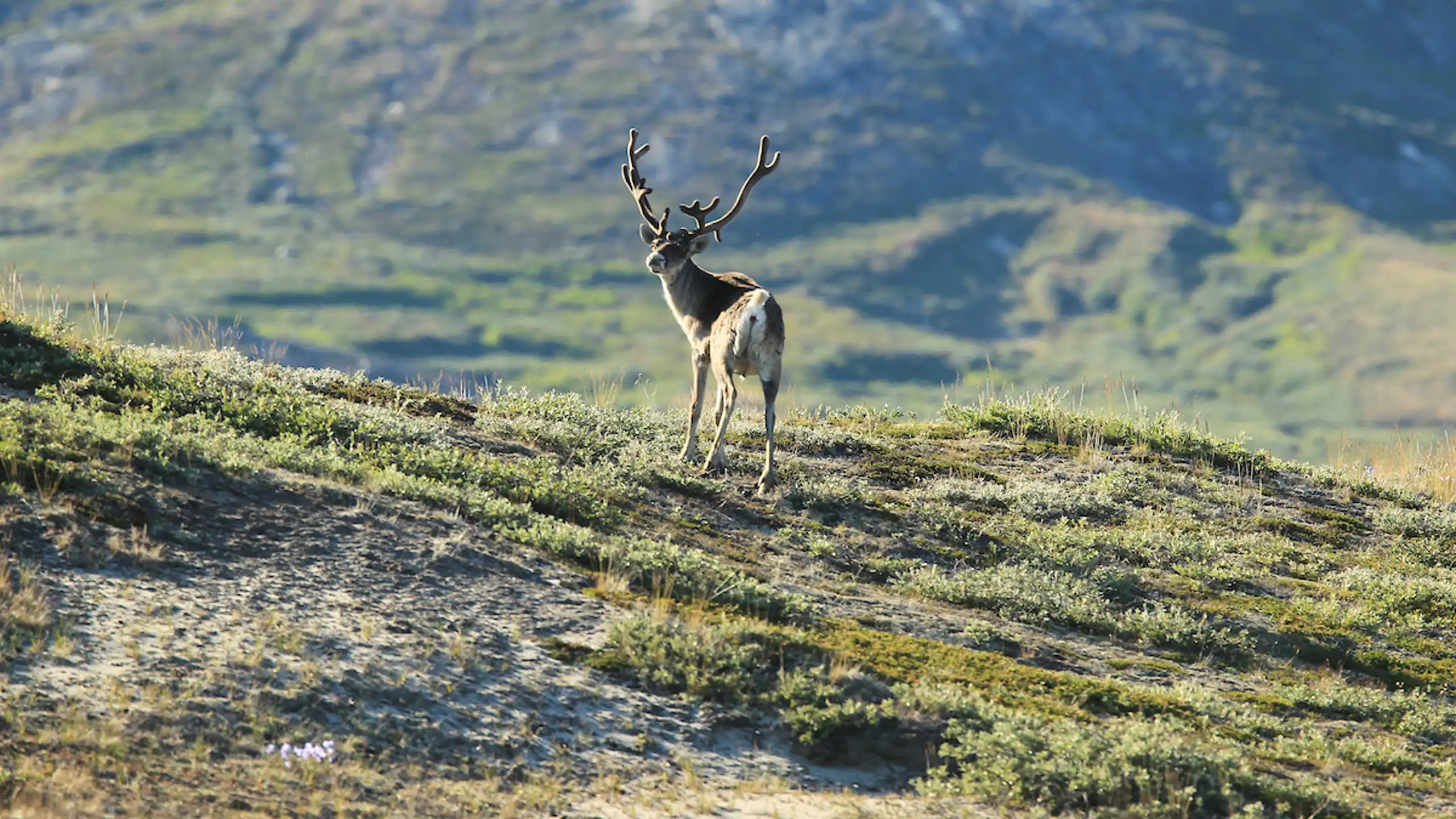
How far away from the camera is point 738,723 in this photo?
10398 millimetres

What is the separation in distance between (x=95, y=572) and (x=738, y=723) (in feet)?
14.1

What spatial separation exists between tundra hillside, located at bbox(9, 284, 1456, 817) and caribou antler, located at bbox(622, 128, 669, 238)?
2.76 m

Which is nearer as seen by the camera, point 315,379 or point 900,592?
point 900,592

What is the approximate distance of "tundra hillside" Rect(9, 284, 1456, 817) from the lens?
366 inches

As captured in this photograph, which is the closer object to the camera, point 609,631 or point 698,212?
point 609,631

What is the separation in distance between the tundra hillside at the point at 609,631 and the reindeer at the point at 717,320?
2.00 ft

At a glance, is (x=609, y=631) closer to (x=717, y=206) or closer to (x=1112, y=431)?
(x=717, y=206)

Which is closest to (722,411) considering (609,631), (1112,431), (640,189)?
(640,189)

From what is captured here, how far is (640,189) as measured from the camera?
19906 mm

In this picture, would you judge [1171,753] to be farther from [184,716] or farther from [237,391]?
[237,391]

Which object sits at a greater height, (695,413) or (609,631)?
(609,631)

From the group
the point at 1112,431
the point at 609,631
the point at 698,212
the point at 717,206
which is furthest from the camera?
the point at 1112,431

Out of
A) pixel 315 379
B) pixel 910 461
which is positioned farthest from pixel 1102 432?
pixel 315 379

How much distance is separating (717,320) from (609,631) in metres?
7.20
